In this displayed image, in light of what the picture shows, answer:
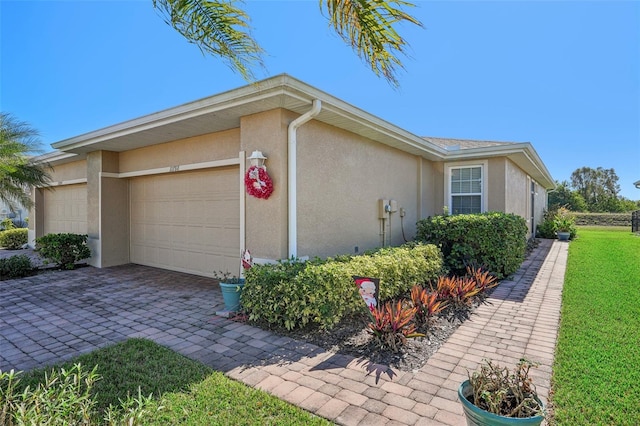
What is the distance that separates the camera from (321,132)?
6.54 m

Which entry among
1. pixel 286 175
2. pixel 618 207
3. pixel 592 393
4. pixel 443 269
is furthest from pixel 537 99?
pixel 618 207

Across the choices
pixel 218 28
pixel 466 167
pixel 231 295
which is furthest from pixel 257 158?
pixel 466 167

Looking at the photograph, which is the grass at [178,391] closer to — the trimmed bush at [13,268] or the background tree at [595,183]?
the trimmed bush at [13,268]

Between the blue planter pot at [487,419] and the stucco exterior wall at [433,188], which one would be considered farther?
the stucco exterior wall at [433,188]

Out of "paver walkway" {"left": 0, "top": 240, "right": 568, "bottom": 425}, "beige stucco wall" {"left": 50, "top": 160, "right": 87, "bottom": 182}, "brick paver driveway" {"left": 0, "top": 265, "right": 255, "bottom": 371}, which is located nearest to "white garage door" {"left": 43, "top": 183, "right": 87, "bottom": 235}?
"beige stucco wall" {"left": 50, "top": 160, "right": 87, "bottom": 182}

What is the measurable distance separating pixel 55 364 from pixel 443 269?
663 cm

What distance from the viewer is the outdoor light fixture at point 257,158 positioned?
578 centimetres

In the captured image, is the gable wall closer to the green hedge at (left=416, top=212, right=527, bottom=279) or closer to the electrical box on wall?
the electrical box on wall

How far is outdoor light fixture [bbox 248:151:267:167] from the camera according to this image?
578 cm

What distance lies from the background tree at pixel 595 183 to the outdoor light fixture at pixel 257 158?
51.9 meters

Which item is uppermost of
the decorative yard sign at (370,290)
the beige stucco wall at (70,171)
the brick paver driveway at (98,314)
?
the beige stucco wall at (70,171)

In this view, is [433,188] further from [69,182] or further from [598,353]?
[69,182]

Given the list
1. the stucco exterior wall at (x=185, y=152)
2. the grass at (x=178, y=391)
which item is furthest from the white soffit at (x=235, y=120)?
the grass at (x=178, y=391)

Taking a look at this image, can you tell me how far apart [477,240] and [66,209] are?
13.2 meters
